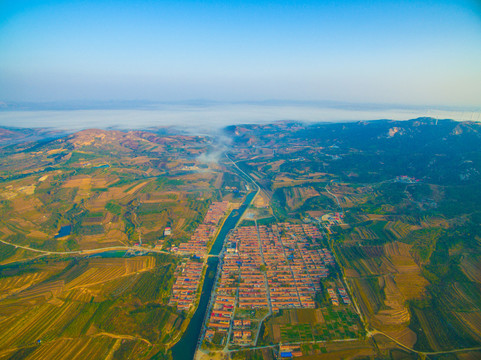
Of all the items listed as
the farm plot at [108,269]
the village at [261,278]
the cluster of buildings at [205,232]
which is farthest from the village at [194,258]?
the farm plot at [108,269]

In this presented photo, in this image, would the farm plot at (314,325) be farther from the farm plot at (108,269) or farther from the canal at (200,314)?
the farm plot at (108,269)

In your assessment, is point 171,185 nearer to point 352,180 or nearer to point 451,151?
point 352,180

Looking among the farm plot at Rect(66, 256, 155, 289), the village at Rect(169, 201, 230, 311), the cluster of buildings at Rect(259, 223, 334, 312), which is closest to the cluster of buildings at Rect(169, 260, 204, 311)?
the village at Rect(169, 201, 230, 311)

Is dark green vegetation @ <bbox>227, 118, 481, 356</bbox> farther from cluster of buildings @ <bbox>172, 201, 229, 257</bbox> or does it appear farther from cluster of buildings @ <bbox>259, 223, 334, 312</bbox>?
cluster of buildings @ <bbox>172, 201, 229, 257</bbox>

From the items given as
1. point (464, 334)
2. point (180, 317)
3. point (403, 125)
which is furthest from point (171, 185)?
point (403, 125)

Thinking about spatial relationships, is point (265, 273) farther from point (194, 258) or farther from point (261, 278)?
point (194, 258)

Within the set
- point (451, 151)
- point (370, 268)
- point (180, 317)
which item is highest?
point (451, 151)
